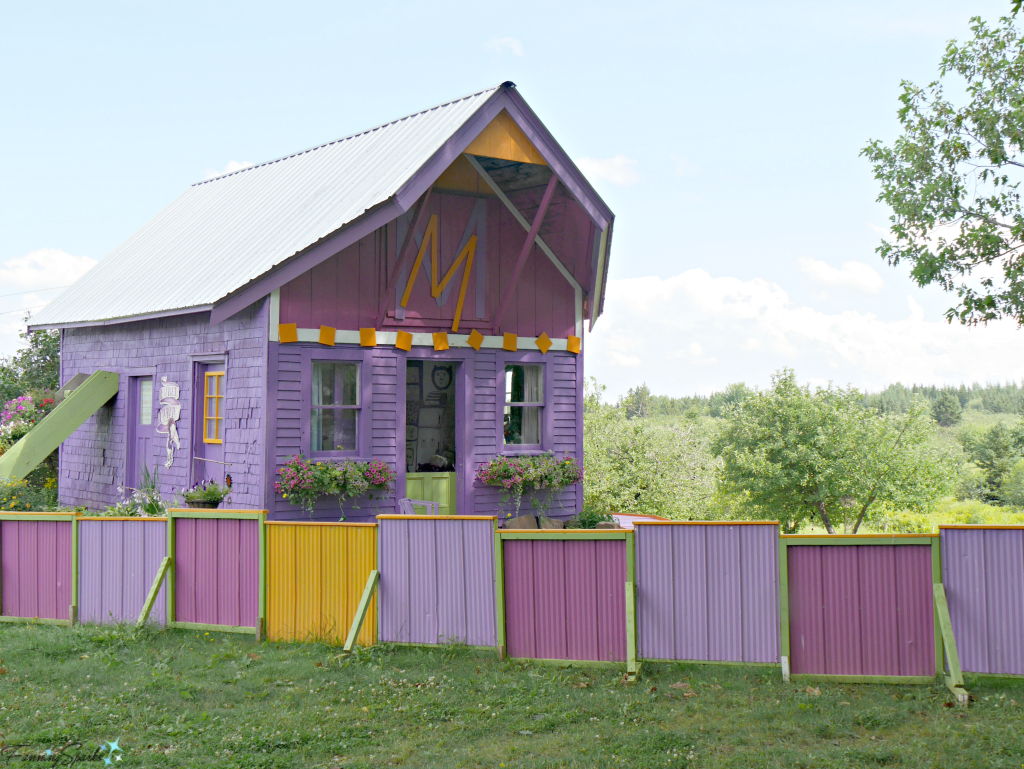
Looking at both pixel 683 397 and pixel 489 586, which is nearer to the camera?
pixel 489 586

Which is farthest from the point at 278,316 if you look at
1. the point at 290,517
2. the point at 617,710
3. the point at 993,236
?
the point at 993,236

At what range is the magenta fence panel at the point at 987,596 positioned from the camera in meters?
7.46

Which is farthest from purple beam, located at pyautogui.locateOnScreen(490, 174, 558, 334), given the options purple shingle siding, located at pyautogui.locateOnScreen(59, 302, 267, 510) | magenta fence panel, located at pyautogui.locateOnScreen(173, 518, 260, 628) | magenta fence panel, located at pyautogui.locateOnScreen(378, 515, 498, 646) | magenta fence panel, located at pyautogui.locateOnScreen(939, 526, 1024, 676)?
magenta fence panel, located at pyautogui.locateOnScreen(939, 526, 1024, 676)

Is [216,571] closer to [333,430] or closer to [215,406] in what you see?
[333,430]

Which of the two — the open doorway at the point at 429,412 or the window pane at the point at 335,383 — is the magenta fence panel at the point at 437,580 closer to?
the window pane at the point at 335,383

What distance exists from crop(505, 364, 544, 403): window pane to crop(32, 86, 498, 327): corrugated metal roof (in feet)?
11.7

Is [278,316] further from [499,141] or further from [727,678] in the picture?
[727,678]

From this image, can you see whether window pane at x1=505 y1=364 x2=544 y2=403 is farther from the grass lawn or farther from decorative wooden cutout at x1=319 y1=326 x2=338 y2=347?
the grass lawn

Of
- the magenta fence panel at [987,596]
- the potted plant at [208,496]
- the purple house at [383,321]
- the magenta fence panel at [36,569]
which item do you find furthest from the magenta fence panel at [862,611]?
the magenta fence panel at [36,569]

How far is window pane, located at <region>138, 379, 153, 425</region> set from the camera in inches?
600

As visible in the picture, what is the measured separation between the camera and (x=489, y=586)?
8.41 m

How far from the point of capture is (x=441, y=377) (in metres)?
15.6

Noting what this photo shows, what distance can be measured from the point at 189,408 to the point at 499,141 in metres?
6.07

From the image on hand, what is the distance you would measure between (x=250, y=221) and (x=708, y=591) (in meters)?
11.0
